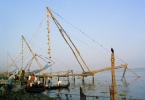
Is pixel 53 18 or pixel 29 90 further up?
pixel 53 18

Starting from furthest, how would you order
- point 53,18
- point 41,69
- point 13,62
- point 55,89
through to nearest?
point 13,62 → point 41,69 → point 55,89 → point 53,18

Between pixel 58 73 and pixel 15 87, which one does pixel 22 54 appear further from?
pixel 15 87

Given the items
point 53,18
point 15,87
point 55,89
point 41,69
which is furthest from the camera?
point 41,69

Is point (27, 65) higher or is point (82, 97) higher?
point (27, 65)

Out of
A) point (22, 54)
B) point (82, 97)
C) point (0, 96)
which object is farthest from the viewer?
point (22, 54)

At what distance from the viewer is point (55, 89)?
4006 cm

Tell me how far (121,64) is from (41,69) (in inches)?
951

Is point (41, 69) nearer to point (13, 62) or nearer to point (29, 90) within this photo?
point (13, 62)

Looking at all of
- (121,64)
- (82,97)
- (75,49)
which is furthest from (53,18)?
(121,64)

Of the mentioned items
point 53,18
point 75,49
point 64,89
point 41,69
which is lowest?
point 64,89

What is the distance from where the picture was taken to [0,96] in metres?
15.3

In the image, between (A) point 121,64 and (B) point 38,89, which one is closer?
(B) point 38,89

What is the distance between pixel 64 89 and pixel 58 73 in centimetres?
1877

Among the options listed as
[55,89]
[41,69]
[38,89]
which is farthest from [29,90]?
[41,69]
